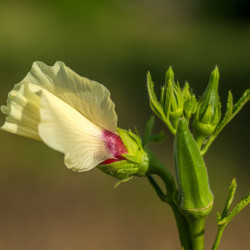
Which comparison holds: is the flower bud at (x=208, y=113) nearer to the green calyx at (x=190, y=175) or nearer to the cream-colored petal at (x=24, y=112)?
the green calyx at (x=190, y=175)

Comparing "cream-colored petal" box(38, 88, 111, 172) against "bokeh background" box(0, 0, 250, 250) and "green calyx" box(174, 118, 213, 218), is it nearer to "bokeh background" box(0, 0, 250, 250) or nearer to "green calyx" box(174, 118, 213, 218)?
"green calyx" box(174, 118, 213, 218)

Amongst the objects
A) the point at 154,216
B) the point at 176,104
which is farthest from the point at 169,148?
the point at 176,104

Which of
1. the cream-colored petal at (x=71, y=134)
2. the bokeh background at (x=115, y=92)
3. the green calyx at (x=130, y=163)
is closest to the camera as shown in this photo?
the cream-colored petal at (x=71, y=134)

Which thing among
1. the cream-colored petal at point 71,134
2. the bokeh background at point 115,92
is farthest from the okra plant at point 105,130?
the bokeh background at point 115,92

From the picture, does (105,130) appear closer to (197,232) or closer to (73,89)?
(73,89)

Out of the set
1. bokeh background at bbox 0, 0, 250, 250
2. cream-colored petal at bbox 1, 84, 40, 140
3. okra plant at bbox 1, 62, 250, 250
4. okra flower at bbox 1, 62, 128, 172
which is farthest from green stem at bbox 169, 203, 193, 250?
bokeh background at bbox 0, 0, 250, 250

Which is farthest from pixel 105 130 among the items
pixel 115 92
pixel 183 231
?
pixel 115 92
